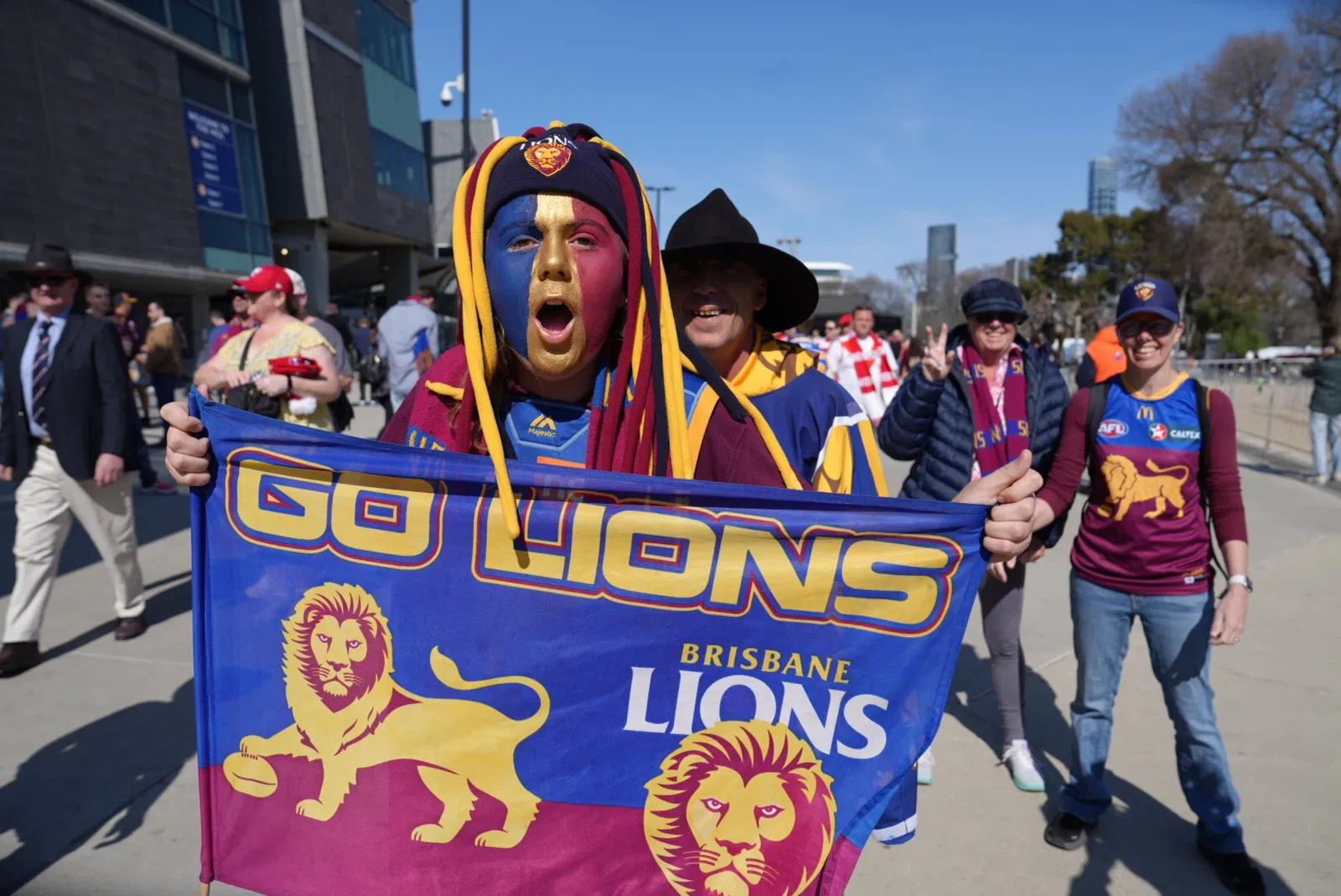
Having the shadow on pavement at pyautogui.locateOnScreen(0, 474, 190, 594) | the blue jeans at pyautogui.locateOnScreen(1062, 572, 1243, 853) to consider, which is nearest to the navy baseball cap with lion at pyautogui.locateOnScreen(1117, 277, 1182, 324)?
the blue jeans at pyautogui.locateOnScreen(1062, 572, 1243, 853)

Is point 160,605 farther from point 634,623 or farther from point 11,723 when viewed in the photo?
point 634,623

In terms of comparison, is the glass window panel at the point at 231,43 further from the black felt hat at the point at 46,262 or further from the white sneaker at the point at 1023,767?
the white sneaker at the point at 1023,767

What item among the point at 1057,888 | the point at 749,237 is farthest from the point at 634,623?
the point at 1057,888

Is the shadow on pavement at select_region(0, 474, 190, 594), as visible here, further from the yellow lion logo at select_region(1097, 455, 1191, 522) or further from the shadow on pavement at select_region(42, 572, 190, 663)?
the yellow lion logo at select_region(1097, 455, 1191, 522)

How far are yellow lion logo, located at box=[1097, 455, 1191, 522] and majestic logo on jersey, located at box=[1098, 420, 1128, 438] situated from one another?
72mm

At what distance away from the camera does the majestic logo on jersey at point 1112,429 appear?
9.45 ft

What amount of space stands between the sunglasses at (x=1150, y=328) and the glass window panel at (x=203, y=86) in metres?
22.6

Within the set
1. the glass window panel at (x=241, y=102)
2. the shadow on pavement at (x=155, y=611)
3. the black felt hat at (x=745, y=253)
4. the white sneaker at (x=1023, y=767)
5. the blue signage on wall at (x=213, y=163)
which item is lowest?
the white sneaker at (x=1023, y=767)

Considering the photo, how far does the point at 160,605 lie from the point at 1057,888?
16.5 feet

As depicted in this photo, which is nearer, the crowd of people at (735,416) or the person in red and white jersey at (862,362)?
the crowd of people at (735,416)

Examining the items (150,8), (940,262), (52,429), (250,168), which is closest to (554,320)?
(52,429)

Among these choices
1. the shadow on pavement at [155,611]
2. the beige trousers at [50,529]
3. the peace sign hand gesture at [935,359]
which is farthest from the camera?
the shadow on pavement at [155,611]

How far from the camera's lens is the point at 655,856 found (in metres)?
1.66

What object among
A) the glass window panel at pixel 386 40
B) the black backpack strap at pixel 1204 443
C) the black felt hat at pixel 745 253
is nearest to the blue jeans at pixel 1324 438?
the black backpack strap at pixel 1204 443
